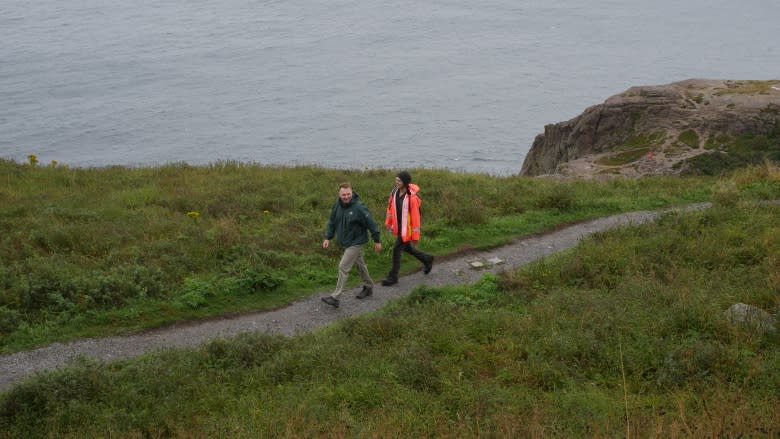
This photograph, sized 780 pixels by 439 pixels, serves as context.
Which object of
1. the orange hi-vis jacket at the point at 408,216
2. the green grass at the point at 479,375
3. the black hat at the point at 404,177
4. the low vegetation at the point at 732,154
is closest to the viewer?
the green grass at the point at 479,375

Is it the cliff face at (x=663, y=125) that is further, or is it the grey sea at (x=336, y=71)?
the grey sea at (x=336, y=71)

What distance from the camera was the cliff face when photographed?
27312mm

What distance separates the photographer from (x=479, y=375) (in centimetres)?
906

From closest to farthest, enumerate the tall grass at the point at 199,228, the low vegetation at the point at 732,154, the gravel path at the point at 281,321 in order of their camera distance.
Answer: the gravel path at the point at 281,321 < the tall grass at the point at 199,228 < the low vegetation at the point at 732,154

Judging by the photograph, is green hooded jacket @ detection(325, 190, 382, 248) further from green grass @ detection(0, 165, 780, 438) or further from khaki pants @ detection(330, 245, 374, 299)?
green grass @ detection(0, 165, 780, 438)

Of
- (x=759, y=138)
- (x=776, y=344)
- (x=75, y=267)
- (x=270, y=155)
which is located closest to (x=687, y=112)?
(x=759, y=138)

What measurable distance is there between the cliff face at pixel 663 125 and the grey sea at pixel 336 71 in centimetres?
1918

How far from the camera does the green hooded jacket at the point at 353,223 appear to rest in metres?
12.7

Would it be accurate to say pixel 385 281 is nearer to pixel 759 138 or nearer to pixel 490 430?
pixel 490 430

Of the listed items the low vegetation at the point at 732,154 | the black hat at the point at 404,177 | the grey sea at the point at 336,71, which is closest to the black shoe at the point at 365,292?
the black hat at the point at 404,177

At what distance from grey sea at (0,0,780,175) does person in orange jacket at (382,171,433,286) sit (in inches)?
1381

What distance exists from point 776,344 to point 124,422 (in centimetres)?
773

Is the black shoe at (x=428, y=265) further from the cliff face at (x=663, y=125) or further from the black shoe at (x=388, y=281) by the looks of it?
the cliff face at (x=663, y=125)

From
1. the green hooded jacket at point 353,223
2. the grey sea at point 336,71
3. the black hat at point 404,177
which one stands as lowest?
the grey sea at point 336,71
